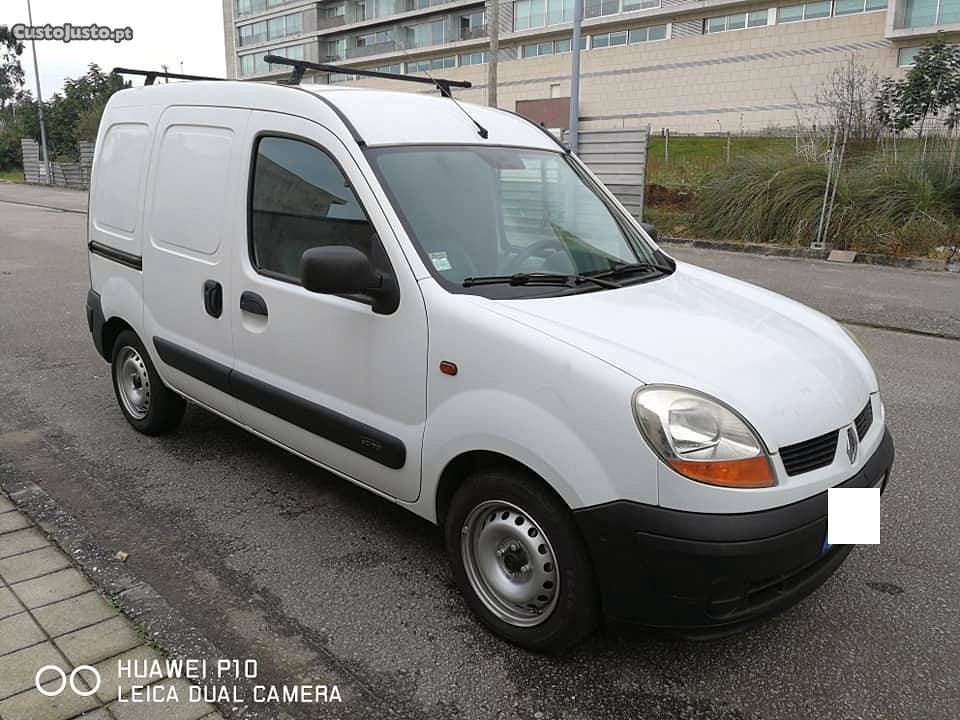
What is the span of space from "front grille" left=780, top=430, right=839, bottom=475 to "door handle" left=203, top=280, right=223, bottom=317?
2.68 meters

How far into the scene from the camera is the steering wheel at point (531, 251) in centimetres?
321

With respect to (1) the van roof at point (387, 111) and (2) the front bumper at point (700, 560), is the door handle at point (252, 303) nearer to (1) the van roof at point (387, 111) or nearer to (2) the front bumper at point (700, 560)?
(1) the van roof at point (387, 111)

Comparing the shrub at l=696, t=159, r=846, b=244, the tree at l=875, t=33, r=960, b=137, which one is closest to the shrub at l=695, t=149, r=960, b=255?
the shrub at l=696, t=159, r=846, b=244

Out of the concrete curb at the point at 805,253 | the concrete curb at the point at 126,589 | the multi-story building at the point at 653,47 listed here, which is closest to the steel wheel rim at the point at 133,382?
the concrete curb at the point at 126,589

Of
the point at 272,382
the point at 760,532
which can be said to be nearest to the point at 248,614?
the point at 272,382

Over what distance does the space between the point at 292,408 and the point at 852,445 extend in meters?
2.27

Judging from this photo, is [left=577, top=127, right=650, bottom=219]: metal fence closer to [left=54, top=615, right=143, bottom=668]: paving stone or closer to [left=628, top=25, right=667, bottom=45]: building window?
[left=54, top=615, right=143, bottom=668]: paving stone

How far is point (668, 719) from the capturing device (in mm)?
2545

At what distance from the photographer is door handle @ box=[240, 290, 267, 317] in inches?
143

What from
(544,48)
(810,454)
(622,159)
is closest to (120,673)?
(810,454)

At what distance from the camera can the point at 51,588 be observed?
10.2 ft

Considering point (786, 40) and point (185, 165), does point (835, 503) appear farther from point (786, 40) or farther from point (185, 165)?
point (786, 40)

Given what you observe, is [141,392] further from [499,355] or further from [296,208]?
[499,355]

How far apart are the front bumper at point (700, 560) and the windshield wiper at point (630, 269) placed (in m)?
1.27
